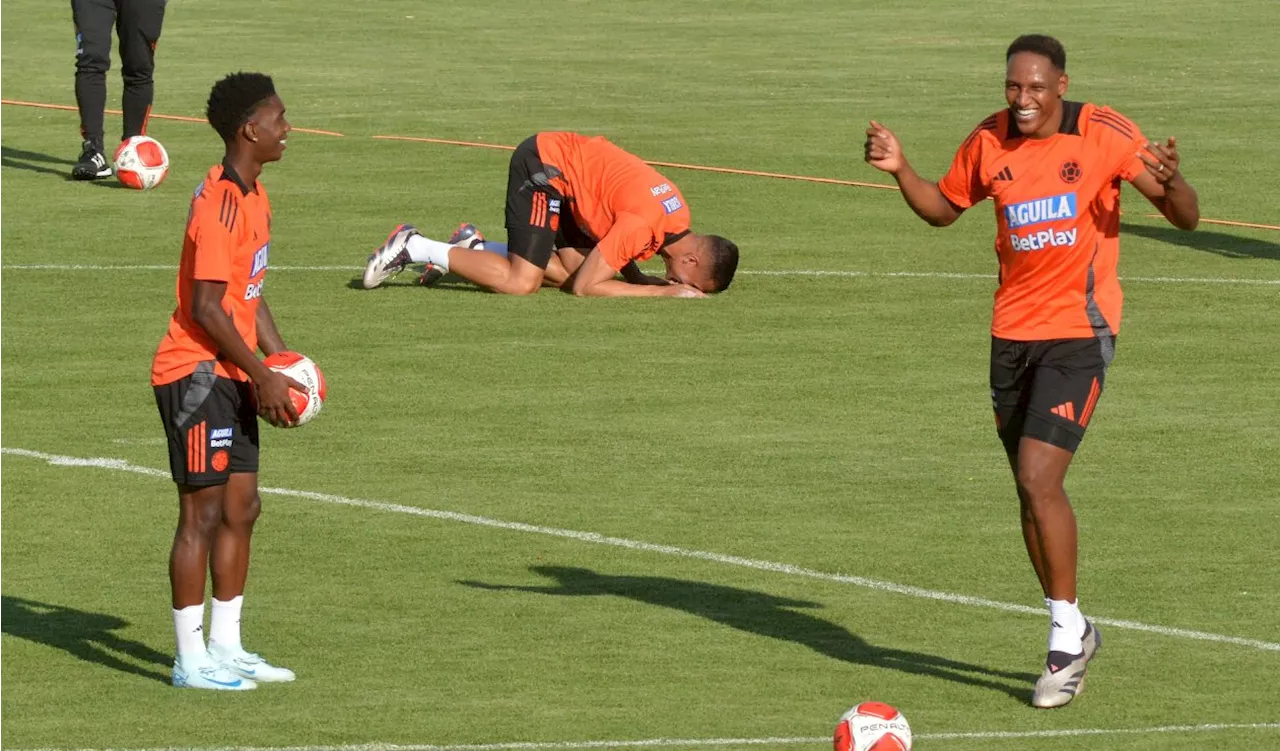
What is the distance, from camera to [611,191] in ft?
52.7

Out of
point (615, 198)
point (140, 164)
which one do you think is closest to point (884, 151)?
point (615, 198)

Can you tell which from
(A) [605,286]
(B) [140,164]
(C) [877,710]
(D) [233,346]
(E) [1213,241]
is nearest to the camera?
(C) [877,710]

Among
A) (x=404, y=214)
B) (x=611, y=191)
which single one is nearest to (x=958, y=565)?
(x=611, y=191)

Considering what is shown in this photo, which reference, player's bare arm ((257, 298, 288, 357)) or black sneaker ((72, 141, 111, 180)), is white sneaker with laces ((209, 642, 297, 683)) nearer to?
player's bare arm ((257, 298, 288, 357))

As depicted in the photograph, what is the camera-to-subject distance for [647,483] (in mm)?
11641

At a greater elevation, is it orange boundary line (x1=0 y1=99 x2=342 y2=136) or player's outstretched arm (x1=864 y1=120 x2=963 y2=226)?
player's outstretched arm (x1=864 y1=120 x2=963 y2=226)

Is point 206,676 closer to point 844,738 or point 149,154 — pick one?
point 844,738

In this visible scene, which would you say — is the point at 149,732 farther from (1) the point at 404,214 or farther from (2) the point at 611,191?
(1) the point at 404,214

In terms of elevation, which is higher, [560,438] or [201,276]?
[201,276]

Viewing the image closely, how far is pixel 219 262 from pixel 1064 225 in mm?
2966

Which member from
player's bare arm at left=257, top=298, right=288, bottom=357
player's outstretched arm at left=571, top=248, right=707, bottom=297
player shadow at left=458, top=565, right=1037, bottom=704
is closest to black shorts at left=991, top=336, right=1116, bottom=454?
player shadow at left=458, top=565, right=1037, bottom=704

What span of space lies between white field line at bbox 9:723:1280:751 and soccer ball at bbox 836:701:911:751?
0.99ft

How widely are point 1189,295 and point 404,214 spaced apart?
6.62 m

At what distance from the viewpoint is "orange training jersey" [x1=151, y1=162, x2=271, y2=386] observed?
825cm
